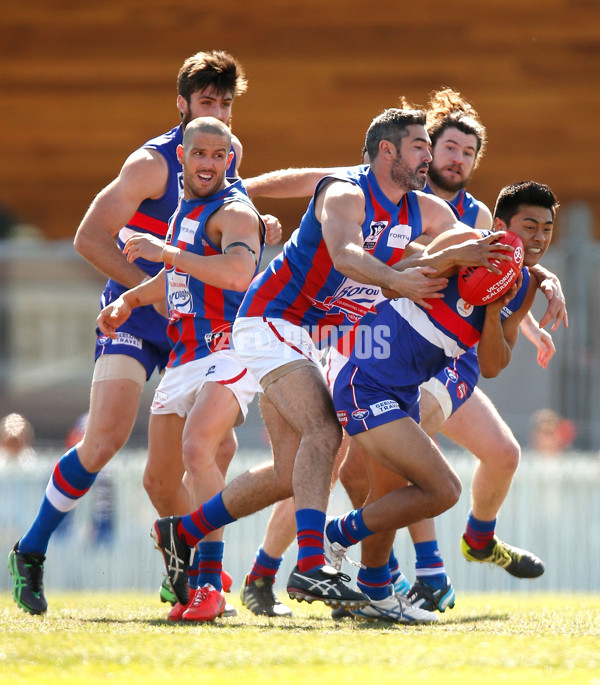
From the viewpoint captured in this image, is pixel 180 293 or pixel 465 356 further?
pixel 465 356

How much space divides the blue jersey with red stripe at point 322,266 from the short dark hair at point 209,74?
95 cm

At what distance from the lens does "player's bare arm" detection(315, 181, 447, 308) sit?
4148mm

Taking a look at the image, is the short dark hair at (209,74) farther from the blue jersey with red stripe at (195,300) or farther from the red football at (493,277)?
the red football at (493,277)

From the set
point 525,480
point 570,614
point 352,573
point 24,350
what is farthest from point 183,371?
point 24,350

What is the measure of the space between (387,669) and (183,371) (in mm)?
2110

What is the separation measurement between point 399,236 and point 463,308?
1.38 ft

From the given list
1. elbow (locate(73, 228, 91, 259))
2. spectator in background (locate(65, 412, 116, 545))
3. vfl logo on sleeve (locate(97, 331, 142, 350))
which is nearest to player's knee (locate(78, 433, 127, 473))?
vfl logo on sleeve (locate(97, 331, 142, 350))

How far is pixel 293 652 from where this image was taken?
3428 millimetres

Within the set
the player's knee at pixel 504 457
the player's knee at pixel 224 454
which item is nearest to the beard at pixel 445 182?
the player's knee at pixel 504 457

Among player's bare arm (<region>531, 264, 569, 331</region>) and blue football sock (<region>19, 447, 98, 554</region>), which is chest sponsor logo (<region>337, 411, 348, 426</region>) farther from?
blue football sock (<region>19, 447, 98, 554</region>)

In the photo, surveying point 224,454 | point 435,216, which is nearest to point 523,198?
point 435,216

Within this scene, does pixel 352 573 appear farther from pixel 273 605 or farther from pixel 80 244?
pixel 80 244

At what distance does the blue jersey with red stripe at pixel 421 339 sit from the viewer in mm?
4465

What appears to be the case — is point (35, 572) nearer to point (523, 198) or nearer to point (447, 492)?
point (447, 492)
